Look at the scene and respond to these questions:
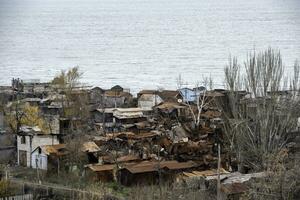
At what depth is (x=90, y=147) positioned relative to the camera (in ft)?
47.1

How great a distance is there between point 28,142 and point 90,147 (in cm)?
187

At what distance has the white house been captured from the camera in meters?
15.0

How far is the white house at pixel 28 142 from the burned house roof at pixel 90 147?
1233 mm

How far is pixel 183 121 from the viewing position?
1842 cm

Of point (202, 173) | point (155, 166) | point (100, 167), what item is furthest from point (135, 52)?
point (202, 173)

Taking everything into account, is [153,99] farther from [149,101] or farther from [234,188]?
[234,188]

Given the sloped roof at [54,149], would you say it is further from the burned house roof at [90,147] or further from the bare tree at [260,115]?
the bare tree at [260,115]

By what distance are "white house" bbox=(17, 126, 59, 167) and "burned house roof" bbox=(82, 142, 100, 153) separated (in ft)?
4.05

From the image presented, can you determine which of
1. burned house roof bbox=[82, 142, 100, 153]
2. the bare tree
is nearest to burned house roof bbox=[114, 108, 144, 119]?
burned house roof bbox=[82, 142, 100, 153]

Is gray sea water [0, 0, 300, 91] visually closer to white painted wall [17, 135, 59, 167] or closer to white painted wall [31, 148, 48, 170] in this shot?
white painted wall [17, 135, 59, 167]

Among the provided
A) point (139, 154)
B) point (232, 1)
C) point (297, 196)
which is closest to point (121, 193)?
point (139, 154)

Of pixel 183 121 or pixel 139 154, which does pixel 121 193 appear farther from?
pixel 183 121

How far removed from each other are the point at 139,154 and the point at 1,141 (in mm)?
4146

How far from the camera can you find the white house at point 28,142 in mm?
14961
